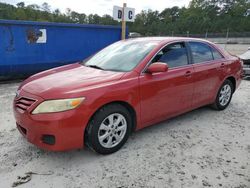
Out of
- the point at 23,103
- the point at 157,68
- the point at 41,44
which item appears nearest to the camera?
the point at 23,103

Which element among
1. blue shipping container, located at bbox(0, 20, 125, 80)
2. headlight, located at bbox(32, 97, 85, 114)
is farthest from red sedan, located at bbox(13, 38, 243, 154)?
blue shipping container, located at bbox(0, 20, 125, 80)

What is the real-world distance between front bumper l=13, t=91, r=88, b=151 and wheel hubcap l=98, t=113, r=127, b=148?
289mm

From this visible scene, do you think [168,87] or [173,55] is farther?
[173,55]

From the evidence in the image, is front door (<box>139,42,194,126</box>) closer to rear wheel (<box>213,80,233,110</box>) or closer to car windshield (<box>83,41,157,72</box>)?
car windshield (<box>83,41,157,72</box>)

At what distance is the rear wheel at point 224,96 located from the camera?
16.2 ft

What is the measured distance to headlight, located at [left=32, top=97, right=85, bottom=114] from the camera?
2.78 metres

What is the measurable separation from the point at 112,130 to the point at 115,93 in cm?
49

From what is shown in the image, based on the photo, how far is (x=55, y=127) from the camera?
2.76 meters

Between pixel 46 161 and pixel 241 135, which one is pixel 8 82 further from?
pixel 241 135

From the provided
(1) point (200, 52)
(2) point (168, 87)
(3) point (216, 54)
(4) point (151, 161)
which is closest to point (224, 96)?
(3) point (216, 54)

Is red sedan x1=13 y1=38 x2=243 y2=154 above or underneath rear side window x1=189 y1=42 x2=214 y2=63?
underneath

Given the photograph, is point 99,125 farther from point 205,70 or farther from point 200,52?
point 200,52

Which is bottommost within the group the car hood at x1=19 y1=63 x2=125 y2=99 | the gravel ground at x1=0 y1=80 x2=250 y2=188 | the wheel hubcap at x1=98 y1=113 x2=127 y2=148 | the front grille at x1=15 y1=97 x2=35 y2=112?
the gravel ground at x1=0 y1=80 x2=250 y2=188

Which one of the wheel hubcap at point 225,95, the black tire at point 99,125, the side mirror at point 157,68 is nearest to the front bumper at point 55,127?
the black tire at point 99,125
